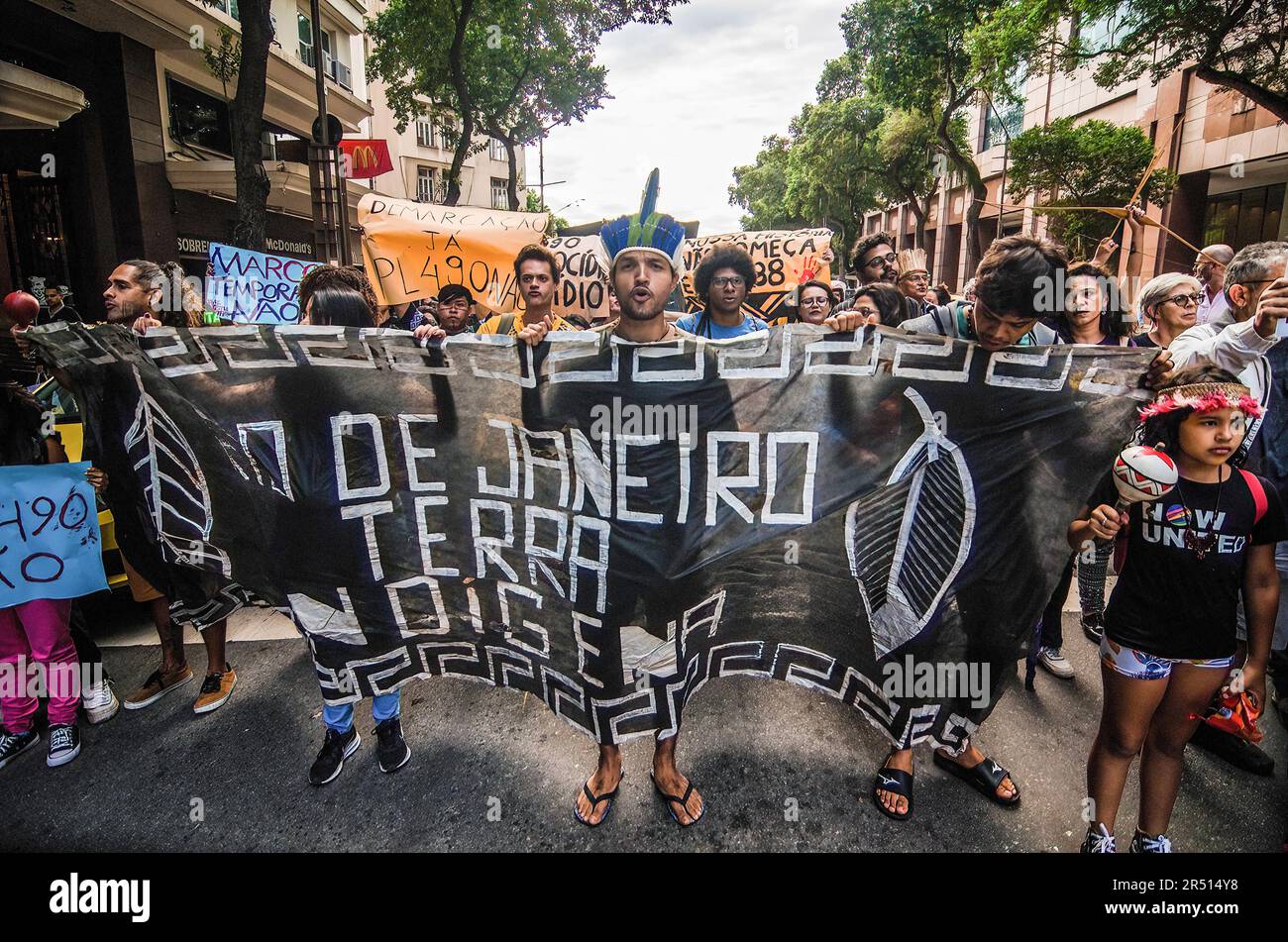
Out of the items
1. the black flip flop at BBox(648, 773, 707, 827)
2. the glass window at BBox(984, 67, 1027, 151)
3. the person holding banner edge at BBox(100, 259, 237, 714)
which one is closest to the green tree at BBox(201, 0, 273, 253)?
the person holding banner edge at BBox(100, 259, 237, 714)

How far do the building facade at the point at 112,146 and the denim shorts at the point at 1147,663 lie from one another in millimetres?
12437

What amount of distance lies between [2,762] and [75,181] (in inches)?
528

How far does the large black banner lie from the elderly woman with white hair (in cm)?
197

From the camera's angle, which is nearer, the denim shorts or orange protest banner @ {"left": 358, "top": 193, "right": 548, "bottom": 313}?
the denim shorts

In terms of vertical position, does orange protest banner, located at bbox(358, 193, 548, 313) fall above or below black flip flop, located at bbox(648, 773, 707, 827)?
above

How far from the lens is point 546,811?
2.68 meters

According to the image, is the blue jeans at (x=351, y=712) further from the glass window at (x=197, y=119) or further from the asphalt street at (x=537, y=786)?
the glass window at (x=197, y=119)

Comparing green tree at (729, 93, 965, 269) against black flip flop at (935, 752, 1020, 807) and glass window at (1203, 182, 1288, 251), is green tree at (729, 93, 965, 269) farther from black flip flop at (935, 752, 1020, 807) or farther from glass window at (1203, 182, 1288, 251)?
black flip flop at (935, 752, 1020, 807)

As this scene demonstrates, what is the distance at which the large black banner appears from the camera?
243 centimetres
